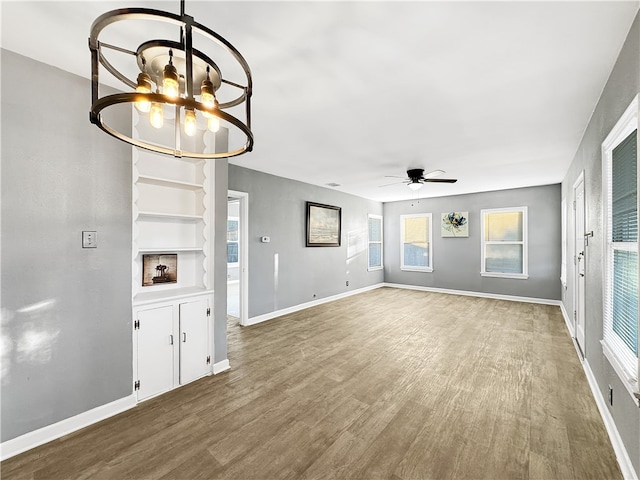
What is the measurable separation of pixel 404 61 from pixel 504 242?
601 centimetres

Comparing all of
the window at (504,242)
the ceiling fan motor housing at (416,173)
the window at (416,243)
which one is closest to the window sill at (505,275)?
the window at (504,242)

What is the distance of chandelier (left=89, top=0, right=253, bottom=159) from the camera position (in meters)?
1.01

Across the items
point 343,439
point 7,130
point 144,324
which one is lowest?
point 343,439

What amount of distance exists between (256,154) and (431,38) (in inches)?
109

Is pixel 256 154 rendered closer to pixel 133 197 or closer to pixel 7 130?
pixel 133 197

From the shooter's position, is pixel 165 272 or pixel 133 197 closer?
pixel 133 197

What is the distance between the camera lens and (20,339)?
1.94 metres

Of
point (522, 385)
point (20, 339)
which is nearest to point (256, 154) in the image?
point (20, 339)

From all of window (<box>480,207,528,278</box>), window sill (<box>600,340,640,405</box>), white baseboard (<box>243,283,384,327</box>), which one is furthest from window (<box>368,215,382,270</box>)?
window sill (<box>600,340,640,405</box>)

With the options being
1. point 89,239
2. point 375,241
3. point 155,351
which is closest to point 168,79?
point 89,239

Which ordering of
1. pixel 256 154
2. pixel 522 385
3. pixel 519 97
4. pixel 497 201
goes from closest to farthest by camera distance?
pixel 519 97 < pixel 522 385 < pixel 256 154 < pixel 497 201

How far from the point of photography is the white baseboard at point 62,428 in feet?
6.20

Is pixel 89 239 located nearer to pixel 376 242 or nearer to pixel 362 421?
pixel 362 421

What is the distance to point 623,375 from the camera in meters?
1.73
